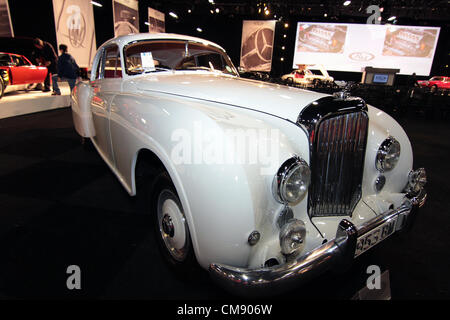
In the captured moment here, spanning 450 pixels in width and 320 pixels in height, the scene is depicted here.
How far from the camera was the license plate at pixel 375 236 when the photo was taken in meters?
1.37

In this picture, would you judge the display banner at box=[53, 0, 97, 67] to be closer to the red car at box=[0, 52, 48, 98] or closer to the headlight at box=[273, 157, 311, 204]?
the red car at box=[0, 52, 48, 98]

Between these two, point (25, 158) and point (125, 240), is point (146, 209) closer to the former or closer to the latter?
point (125, 240)

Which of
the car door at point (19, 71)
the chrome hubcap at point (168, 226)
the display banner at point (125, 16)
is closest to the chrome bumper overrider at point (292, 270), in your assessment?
the chrome hubcap at point (168, 226)

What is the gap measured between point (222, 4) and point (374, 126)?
16220 mm

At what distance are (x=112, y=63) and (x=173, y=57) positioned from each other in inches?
24.3

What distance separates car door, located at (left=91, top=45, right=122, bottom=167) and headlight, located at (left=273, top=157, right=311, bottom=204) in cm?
163

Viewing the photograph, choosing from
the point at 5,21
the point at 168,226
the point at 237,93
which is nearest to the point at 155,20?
the point at 5,21

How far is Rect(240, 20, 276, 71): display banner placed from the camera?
16.8 metres

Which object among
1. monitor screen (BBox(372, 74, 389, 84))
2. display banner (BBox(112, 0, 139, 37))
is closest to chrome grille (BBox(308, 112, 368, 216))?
monitor screen (BBox(372, 74, 389, 84))

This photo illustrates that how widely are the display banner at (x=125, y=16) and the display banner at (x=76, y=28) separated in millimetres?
1569

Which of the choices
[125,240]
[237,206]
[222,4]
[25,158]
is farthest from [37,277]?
[222,4]

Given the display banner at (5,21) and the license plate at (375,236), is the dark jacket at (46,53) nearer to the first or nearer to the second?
the display banner at (5,21)

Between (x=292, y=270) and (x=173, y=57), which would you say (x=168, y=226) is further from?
(x=173, y=57)

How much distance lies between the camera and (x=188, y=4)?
51.7 feet
